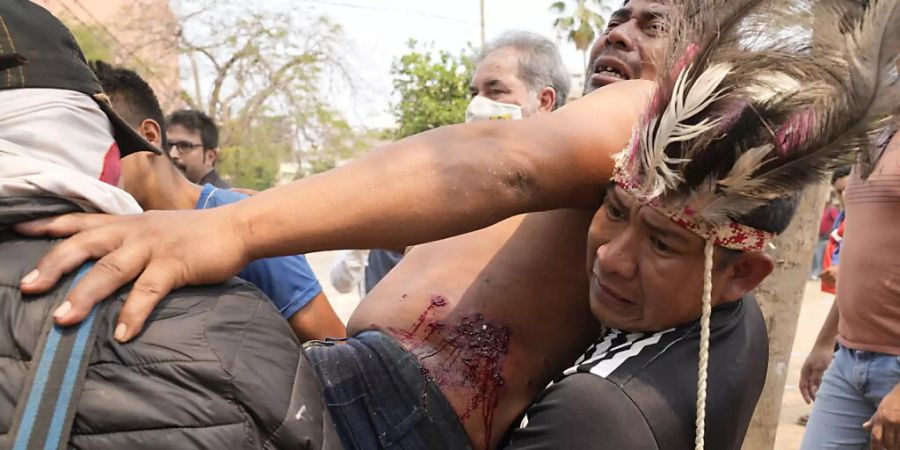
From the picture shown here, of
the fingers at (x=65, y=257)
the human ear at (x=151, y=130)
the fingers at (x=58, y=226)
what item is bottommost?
the human ear at (x=151, y=130)

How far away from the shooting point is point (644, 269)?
5.35 ft

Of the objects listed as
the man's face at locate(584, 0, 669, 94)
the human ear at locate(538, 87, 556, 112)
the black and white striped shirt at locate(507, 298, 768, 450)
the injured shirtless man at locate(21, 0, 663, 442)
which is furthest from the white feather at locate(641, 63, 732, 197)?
the human ear at locate(538, 87, 556, 112)

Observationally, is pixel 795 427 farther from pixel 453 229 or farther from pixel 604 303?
pixel 453 229

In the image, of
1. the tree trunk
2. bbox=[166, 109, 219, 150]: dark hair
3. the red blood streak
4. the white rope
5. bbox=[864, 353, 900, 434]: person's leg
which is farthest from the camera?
bbox=[166, 109, 219, 150]: dark hair

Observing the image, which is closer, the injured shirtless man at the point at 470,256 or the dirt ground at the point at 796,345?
the injured shirtless man at the point at 470,256

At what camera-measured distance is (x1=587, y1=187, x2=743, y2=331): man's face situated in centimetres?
161

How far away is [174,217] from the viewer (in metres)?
1.20

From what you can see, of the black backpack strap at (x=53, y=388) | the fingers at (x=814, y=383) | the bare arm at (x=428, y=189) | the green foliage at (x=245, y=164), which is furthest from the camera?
Answer: the green foliage at (x=245, y=164)

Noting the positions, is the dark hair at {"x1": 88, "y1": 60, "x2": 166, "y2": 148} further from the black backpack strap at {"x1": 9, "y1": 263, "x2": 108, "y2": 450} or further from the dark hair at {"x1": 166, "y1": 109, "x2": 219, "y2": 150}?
the black backpack strap at {"x1": 9, "y1": 263, "x2": 108, "y2": 450}

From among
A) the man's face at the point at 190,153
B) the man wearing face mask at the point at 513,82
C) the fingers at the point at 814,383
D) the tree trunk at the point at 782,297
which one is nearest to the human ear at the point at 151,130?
the man wearing face mask at the point at 513,82

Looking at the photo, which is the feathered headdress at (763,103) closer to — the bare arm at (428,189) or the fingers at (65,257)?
the bare arm at (428,189)

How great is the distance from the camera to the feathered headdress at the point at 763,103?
143cm

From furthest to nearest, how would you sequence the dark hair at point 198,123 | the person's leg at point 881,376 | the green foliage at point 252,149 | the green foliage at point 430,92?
the green foliage at point 252,149
the green foliage at point 430,92
the dark hair at point 198,123
the person's leg at point 881,376

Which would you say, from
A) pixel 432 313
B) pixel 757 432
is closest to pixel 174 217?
pixel 432 313
